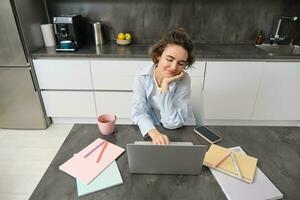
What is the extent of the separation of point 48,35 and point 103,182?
6.46 feet

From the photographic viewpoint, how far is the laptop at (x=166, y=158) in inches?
27.3

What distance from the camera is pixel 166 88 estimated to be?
1.12 m

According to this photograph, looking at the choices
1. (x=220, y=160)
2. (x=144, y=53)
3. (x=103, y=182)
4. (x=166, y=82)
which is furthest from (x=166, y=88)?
(x=144, y=53)

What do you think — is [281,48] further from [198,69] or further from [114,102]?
[114,102]

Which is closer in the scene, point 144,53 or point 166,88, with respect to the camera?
point 166,88

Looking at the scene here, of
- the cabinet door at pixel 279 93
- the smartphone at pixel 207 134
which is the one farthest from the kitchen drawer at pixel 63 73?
the cabinet door at pixel 279 93

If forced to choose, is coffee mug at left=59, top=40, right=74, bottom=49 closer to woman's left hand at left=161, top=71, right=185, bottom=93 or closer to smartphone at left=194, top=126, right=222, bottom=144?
woman's left hand at left=161, top=71, right=185, bottom=93

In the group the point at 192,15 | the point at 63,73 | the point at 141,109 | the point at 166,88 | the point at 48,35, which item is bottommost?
the point at 63,73

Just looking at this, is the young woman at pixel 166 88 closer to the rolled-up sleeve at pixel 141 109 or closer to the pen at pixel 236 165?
the rolled-up sleeve at pixel 141 109

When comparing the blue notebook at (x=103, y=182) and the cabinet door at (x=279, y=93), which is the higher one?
the blue notebook at (x=103, y=182)

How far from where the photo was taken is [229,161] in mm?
837

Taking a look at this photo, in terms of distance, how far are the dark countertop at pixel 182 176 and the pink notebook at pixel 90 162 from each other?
3 cm

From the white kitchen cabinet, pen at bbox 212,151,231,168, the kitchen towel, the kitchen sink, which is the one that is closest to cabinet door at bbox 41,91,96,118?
the kitchen towel

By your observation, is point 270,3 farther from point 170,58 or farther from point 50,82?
point 50,82
